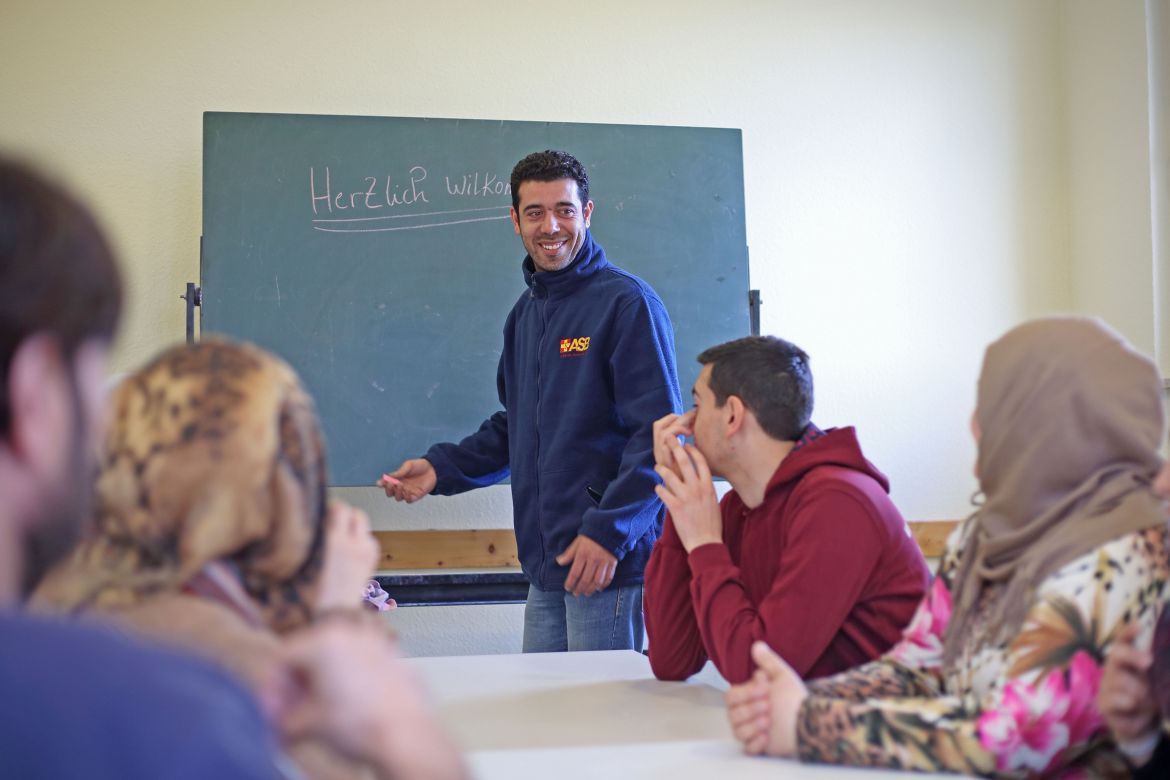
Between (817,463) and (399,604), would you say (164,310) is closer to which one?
(399,604)

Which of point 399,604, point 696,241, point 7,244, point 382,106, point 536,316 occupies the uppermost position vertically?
point 382,106

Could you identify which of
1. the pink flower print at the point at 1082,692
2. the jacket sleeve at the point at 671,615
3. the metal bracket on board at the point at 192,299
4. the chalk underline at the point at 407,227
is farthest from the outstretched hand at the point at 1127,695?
the metal bracket on board at the point at 192,299

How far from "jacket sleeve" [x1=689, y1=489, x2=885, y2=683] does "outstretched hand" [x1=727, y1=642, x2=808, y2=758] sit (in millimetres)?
286

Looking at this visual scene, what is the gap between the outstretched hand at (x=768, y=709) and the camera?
55.1 inches

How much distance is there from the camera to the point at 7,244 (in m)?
0.54

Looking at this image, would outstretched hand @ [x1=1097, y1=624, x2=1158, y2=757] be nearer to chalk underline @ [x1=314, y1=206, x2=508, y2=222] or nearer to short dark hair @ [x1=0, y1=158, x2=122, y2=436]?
short dark hair @ [x1=0, y1=158, x2=122, y2=436]

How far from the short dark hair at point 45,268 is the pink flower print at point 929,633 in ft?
4.47

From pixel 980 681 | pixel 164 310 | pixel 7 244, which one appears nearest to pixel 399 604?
pixel 164 310

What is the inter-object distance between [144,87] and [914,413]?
2957 mm

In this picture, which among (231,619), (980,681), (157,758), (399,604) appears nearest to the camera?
(157,758)

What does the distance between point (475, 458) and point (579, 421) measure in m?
0.48

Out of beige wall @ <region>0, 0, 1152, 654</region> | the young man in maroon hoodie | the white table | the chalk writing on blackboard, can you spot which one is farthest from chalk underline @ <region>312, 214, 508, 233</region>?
the white table

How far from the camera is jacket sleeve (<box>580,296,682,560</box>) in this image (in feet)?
8.11

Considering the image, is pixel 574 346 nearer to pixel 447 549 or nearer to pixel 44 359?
pixel 447 549
